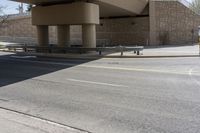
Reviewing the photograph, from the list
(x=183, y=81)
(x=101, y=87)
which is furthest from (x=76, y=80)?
(x=183, y=81)

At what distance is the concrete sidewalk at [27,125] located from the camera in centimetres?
718

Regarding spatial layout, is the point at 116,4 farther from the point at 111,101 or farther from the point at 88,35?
the point at 111,101

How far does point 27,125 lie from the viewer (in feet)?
25.0

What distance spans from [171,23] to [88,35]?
1986 centimetres

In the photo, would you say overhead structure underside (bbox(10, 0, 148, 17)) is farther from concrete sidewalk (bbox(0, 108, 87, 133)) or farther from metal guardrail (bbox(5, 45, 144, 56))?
concrete sidewalk (bbox(0, 108, 87, 133))

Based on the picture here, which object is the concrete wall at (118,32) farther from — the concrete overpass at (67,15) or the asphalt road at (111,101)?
the asphalt road at (111,101)

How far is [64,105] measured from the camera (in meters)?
9.68

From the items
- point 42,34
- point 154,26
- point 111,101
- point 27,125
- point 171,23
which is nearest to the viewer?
point 27,125

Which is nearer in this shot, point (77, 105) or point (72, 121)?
point (72, 121)

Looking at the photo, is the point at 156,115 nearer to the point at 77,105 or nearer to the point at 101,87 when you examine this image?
the point at 77,105

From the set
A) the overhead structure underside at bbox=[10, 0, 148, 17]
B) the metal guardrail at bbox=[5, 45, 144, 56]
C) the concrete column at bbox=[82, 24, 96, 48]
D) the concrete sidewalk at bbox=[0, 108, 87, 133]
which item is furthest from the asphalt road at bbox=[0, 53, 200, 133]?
the overhead structure underside at bbox=[10, 0, 148, 17]

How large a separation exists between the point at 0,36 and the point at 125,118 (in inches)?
2351

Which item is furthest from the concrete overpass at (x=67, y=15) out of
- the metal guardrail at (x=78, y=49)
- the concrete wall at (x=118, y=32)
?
the concrete wall at (x=118, y=32)

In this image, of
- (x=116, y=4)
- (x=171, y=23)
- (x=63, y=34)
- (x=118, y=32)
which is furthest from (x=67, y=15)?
(x=171, y=23)
